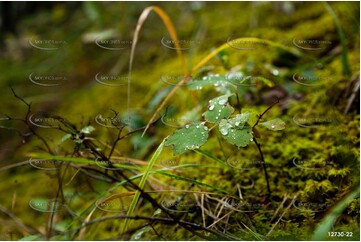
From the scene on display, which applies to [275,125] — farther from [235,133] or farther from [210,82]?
[210,82]

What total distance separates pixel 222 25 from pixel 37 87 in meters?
1.06

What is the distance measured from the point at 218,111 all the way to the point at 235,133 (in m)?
0.08

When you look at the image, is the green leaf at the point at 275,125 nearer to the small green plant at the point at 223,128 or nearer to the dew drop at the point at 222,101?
the small green plant at the point at 223,128

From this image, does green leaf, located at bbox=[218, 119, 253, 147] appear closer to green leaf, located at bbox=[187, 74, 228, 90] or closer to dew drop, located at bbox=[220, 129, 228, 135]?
dew drop, located at bbox=[220, 129, 228, 135]

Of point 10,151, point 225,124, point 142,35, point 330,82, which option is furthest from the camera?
point 142,35

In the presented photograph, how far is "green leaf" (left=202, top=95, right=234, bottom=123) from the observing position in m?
0.86

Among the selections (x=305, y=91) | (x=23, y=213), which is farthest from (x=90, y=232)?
(x=305, y=91)

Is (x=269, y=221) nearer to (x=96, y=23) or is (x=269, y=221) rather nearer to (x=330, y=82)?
(x=330, y=82)

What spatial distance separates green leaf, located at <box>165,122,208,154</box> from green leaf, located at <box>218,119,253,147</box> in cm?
4

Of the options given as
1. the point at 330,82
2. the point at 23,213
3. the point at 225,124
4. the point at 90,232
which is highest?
the point at 225,124

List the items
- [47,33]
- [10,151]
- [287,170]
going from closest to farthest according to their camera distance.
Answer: [287,170], [10,151], [47,33]

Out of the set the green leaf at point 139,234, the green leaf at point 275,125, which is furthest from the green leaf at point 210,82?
the green leaf at point 139,234

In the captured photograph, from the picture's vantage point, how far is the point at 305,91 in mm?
1325

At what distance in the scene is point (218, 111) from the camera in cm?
87
